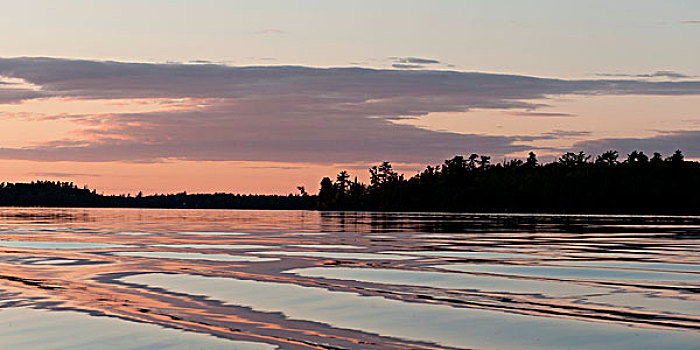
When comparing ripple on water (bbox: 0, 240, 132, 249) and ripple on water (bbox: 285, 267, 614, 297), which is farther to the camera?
ripple on water (bbox: 0, 240, 132, 249)

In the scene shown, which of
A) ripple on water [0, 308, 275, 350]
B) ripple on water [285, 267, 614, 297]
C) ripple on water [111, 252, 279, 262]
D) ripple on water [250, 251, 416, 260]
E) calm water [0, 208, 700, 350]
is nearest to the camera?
ripple on water [0, 308, 275, 350]

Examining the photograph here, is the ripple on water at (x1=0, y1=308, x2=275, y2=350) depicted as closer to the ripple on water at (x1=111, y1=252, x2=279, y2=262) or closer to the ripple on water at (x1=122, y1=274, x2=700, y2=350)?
the ripple on water at (x1=122, y1=274, x2=700, y2=350)

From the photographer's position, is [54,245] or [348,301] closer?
[348,301]

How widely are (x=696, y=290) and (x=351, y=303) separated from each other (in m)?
8.92

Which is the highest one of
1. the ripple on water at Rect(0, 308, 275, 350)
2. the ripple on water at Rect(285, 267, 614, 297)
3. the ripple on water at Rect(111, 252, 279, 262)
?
the ripple on water at Rect(111, 252, 279, 262)

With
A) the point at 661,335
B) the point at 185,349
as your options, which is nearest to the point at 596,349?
the point at 661,335

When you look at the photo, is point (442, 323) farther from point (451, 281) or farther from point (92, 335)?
point (451, 281)

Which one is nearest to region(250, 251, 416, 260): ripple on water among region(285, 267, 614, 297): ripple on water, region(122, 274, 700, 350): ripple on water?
region(285, 267, 614, 297): ripple on water

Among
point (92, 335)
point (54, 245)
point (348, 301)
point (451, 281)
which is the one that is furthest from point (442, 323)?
point (54, 245)

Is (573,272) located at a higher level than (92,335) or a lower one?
higher

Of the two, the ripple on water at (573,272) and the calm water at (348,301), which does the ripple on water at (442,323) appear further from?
the ripple on water at (573,272)

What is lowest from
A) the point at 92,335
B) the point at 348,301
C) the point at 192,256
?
the point at 92,335

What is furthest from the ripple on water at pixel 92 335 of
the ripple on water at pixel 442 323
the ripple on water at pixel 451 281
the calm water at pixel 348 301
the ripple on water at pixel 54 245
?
the ripple on water at pixel 54 245

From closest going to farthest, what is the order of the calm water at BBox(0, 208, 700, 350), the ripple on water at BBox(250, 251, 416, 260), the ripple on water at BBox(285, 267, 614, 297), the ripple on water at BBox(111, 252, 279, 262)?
the calm water at BBox(0, 208, 700, 350), the ripple on water at BBox(285, 267, 614, 297), the ripple on water at BBox(111, 252, 279, 262), the ripple on water at BBox(250, 251, 416, 260)
